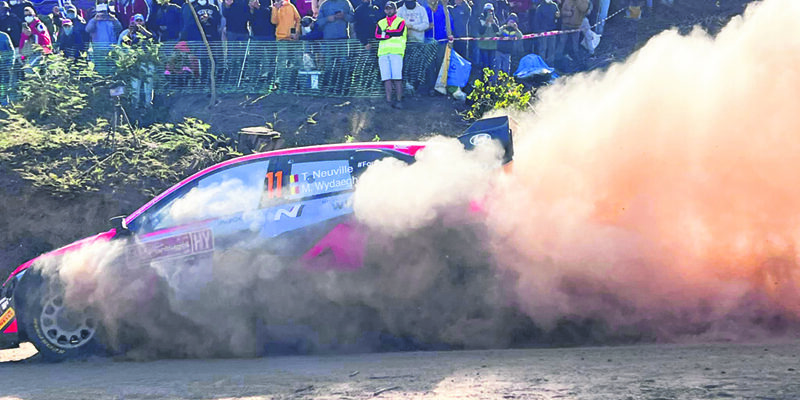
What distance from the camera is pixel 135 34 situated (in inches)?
577

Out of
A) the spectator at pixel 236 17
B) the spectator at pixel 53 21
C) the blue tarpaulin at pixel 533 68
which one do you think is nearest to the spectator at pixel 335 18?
the spectator at pixel 236 17

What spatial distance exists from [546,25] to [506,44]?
110 centimetres

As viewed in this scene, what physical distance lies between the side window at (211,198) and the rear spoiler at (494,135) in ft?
5.94

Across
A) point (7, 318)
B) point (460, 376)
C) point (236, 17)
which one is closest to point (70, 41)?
point (236, 17)

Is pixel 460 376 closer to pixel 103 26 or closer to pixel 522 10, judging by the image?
pixel 103 26

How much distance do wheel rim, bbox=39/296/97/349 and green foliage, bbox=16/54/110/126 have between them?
6.45m

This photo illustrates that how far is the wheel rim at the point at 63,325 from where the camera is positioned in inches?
297

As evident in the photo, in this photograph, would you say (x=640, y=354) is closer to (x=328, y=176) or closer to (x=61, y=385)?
(x=328, y=176)

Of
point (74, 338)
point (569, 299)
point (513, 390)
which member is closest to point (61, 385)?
point (74, 338)

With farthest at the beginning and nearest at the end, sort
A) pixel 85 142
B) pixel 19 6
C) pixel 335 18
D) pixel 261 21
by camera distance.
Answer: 1. pixel 19 6
2. pixel 261 21
3. pixel 335 18
4. pixel 85 142

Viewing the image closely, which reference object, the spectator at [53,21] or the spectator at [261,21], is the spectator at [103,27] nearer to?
the spectator at [53,21]

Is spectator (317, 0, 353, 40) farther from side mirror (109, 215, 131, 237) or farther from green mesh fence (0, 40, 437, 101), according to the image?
side mirror (109, 215, 131, 237)

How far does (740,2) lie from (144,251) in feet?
48.8

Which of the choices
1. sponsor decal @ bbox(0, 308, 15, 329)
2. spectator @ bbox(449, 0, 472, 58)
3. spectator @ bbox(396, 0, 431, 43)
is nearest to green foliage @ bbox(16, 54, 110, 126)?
spectator @ bbox(396, 0, 431, 43)
